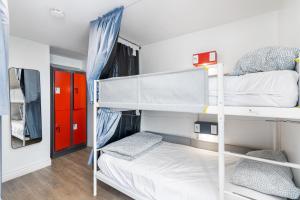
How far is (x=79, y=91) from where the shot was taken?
140 inches

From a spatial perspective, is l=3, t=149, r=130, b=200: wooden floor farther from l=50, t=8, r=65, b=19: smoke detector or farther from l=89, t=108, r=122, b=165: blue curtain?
l=50, t=8, r=65, b=19: smoke detector

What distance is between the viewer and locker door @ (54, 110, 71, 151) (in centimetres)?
311

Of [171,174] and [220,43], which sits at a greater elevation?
[220,43]

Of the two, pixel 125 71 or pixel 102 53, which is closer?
pixel 102 53

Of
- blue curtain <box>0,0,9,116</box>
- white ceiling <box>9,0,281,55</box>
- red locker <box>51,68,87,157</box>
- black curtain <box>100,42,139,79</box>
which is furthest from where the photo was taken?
red locker <box>51,68,87,157</box>

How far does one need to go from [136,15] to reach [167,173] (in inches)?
76.2

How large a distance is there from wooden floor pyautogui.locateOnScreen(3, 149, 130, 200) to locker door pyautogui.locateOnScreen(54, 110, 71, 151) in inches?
19.9

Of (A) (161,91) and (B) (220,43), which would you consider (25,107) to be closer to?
(A) (161,91)

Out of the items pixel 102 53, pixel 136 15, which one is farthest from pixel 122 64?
pixel 136 15

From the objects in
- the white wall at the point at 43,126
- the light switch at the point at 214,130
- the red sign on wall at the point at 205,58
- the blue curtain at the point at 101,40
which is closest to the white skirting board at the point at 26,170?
the white wall at the point at 43,126

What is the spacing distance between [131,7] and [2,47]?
1.39m

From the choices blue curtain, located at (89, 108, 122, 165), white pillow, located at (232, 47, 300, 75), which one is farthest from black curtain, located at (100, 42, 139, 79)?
white pillow, located at (232, 47, 300, 75)

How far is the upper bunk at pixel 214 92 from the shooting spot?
0.90 metres

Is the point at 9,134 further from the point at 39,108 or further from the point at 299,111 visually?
the point at 299,111
